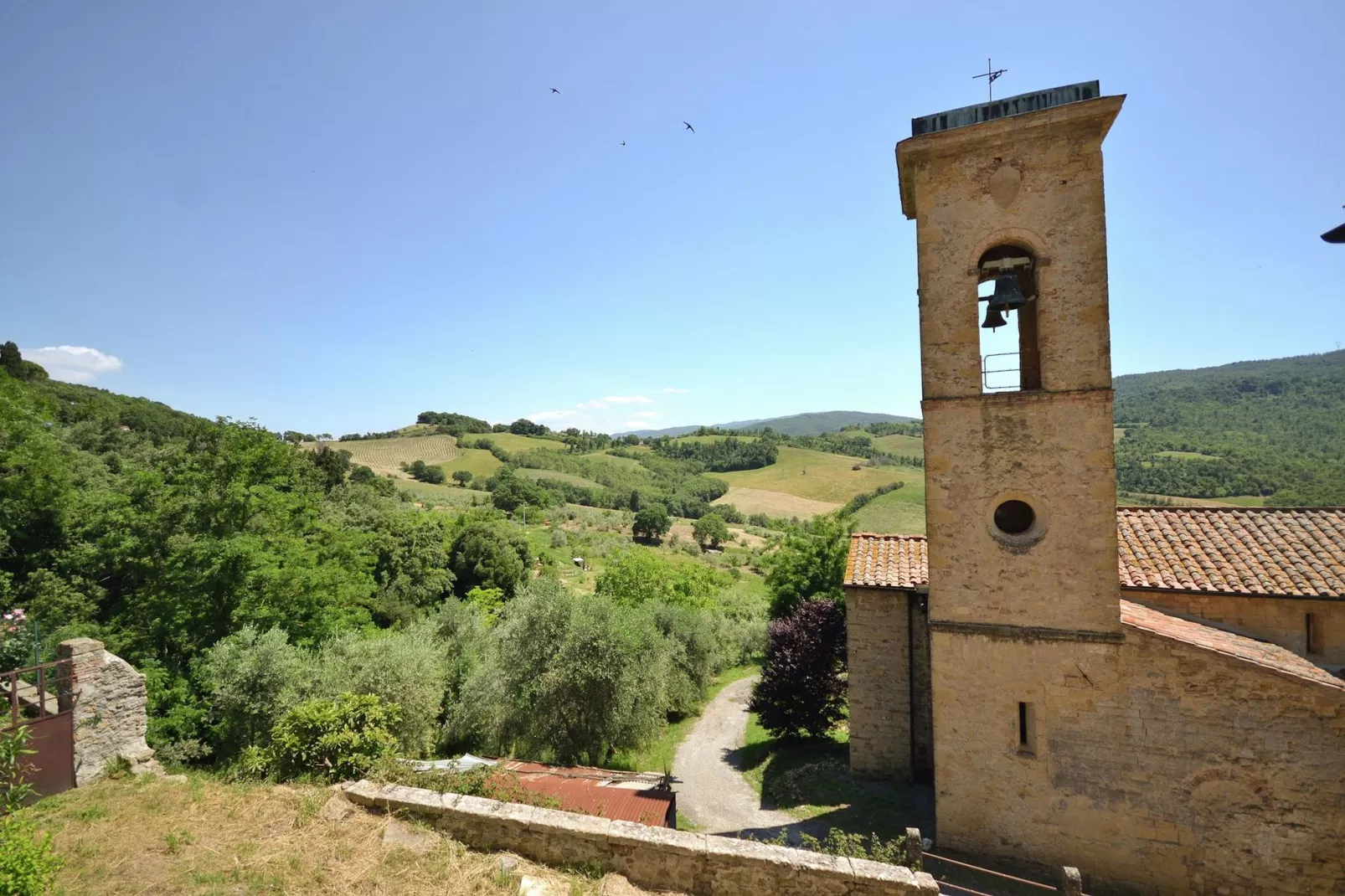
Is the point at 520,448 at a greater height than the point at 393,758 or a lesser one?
greater

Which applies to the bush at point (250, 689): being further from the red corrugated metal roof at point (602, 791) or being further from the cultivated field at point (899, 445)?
the cultivated field at point (899, 445)

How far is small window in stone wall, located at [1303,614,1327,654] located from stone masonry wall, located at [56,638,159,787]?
1947 cm

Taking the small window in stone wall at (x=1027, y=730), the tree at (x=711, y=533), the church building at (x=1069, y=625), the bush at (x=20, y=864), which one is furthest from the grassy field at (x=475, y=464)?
the small window in stone wall at (x=1027, y=730)

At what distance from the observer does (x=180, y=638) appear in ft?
Answer: 51.1

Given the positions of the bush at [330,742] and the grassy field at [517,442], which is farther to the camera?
the grassy field at [517,442]

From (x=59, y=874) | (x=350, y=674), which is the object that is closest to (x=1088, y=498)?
(x=59, y=874)

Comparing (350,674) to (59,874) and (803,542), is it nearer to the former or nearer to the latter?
(59,874)

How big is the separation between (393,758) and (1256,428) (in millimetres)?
106875

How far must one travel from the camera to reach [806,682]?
1589 cm

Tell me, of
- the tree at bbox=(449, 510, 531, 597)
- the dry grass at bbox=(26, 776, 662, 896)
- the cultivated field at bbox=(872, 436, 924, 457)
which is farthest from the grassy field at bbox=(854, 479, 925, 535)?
the cultivated field at bbox=(872, 436, 924, 457)

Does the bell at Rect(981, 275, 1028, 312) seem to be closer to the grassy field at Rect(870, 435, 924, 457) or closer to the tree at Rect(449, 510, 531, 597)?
the tree at Rect(449, 510, 531, 597)

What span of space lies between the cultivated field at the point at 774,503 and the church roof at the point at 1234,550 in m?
70.8

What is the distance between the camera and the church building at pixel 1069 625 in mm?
7621

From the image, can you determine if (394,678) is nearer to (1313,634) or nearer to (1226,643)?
(1226,643)
